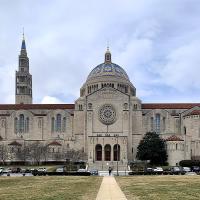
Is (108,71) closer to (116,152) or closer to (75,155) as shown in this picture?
(116,152)

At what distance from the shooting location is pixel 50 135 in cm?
11319

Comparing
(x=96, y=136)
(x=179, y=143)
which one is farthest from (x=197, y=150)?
(x=96, y=136)

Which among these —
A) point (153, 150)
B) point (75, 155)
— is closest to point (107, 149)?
point (75, 155)

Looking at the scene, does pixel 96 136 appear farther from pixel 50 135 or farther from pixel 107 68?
pixel 107 68

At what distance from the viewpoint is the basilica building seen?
103250 millimetres

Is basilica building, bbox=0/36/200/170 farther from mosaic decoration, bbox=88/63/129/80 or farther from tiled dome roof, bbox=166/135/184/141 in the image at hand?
mosaic decoration, bbox=88/63/129/80

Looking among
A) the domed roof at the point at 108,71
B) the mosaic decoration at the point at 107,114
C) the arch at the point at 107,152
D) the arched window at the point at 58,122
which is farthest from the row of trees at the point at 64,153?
the domed roof at the point at 108,71

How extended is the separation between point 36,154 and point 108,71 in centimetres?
3035

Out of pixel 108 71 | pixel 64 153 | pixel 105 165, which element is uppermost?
pixel 108 71

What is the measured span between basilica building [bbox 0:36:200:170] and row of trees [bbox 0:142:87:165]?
528 mm

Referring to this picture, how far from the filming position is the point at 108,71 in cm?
12069

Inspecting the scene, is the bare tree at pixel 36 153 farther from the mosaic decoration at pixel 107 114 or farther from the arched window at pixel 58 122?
the mosaic decoration at pixel 107 114

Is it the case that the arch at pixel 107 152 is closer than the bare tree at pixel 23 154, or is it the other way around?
the arch at pixel 107 152

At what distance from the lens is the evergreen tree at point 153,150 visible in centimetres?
9894
